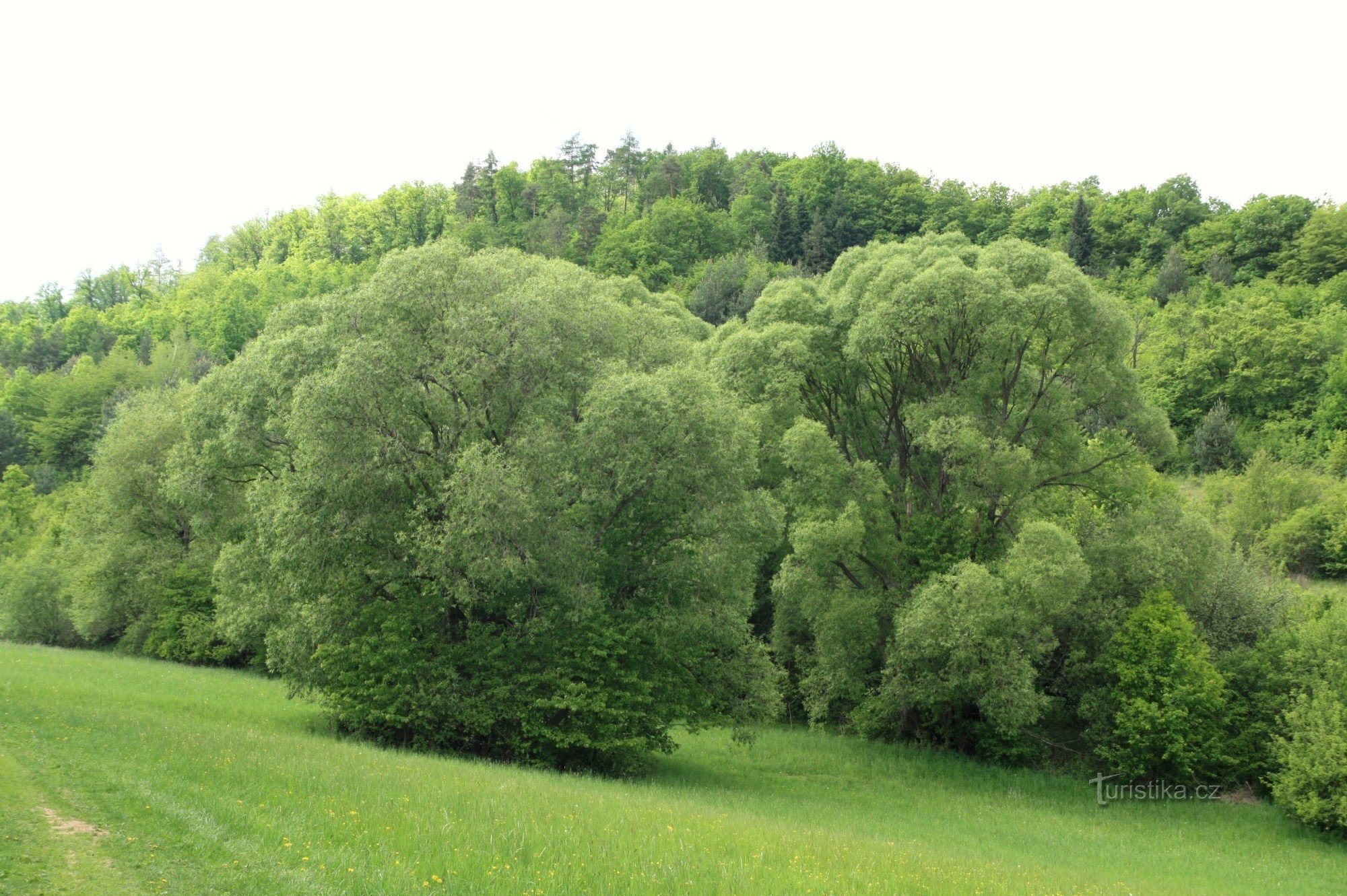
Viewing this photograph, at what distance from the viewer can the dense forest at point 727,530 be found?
24078mm

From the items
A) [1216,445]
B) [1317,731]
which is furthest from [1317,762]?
[1216,445]

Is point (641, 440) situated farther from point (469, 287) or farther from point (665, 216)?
point (665, 216)

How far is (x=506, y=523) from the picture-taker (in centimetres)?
2239

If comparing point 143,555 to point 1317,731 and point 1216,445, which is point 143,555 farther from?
point 1216,445

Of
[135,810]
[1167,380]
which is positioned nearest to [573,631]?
[135,810]

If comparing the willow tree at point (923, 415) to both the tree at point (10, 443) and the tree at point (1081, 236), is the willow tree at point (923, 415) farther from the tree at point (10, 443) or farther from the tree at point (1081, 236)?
the tree at point (10, 443)

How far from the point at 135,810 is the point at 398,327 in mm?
15133

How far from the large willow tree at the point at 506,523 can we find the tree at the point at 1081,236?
281 feet

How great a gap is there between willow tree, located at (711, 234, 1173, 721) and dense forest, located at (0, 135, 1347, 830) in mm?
132

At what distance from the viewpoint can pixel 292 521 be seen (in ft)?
79.4

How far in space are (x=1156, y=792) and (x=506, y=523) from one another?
72.4 feet

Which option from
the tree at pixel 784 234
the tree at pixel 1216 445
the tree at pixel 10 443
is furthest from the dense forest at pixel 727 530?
the tree at pixel 10 443

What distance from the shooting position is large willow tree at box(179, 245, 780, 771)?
23625 millimetres

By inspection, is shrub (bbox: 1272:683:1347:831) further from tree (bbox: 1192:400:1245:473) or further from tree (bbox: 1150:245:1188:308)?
tree (bbox: 1150:245:1188:308)
